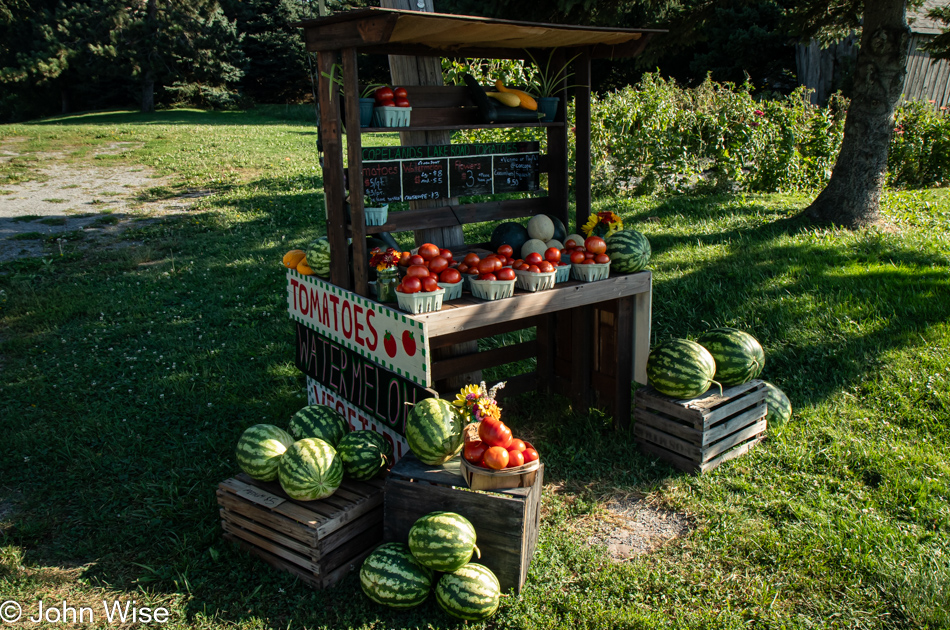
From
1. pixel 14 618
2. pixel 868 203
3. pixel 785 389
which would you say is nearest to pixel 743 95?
pixel 868 203

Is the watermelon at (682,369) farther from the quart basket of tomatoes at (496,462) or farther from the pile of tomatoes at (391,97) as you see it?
the pile of tomatoes at (391,97)

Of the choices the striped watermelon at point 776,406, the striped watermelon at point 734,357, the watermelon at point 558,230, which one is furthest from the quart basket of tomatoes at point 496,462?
the striped watermelon at point 776,406

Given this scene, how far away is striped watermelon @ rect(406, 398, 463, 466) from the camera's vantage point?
11.7 ft

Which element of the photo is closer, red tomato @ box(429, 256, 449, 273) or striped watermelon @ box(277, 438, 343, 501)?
striped watermelon @ box(277, 438, 343, 501)

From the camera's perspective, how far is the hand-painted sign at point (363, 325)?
12.7 feet

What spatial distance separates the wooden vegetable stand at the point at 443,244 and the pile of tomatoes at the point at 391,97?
17 cm

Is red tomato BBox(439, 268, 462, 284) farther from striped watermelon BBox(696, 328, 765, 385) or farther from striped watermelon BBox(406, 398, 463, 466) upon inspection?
striped watermelon BBox(696, 328, 765, 385)

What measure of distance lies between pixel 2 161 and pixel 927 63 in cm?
2548

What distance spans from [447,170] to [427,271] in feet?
3.34

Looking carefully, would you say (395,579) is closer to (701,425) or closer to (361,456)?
(361,456)

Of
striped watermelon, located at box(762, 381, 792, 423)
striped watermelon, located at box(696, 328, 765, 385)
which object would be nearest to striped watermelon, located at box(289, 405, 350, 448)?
striped watermelon, located at box(696, 328, 765, 385)

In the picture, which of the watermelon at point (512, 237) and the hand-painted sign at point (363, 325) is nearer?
the hand-painted sign at point (363, 325)

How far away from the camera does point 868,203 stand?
893 cm

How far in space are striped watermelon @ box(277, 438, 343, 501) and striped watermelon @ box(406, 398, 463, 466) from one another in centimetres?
43
